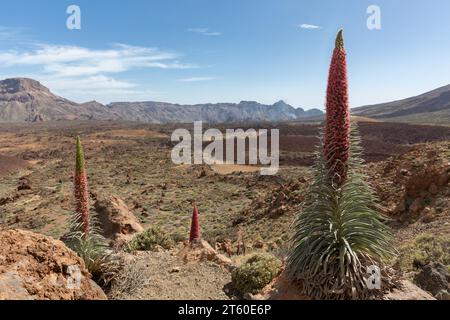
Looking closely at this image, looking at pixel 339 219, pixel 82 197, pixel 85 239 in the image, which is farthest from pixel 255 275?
pixel 82 197

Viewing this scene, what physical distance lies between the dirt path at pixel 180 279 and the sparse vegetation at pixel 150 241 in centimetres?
119

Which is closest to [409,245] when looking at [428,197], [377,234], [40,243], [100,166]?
[428,197]

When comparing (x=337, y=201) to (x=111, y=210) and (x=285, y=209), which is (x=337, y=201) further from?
(x=285, y=209)

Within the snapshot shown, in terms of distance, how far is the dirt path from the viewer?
6.25 m

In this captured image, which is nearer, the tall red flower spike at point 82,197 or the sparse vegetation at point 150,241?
the tall red flower spike at point 82,197

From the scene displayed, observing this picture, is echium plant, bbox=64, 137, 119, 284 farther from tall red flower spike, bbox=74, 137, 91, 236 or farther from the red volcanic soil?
the red volcanic soil

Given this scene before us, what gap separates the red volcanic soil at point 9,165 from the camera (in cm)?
4378

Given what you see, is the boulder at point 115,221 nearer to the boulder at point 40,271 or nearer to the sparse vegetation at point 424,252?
the boulder at point 40,271

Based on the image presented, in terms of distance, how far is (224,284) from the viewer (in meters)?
7.00

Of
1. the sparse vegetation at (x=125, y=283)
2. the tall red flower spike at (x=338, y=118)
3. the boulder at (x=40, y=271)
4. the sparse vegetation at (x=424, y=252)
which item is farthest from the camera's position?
the sparse vegetation at (x=424, y=252)

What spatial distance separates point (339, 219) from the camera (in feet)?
15.1

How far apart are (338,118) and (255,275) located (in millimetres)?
3148

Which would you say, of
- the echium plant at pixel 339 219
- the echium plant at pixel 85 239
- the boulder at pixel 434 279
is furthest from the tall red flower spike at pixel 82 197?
the boulder at pixel 434 279

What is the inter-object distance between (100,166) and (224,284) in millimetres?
38899
